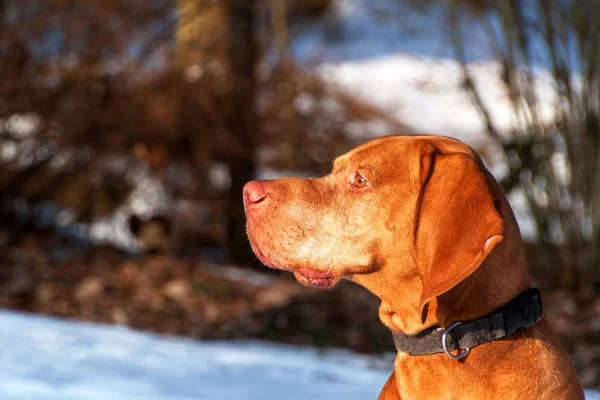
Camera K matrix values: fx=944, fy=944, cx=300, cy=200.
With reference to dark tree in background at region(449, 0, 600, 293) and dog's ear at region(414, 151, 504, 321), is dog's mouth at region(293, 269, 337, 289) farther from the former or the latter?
dark tree in background at region(449, 0, 600, 293)

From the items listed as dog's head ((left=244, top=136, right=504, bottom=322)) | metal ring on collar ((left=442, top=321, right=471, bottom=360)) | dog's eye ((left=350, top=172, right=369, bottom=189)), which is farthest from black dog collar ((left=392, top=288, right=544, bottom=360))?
dog's eye ((left=350, top=172, right=369, bottom=189))

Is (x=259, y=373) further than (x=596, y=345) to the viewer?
No

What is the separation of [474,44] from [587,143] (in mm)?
1864

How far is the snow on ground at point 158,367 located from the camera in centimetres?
468

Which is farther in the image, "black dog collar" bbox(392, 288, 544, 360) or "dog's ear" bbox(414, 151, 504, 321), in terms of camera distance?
"black dog collar" bbox(392, 288, 544, 360)

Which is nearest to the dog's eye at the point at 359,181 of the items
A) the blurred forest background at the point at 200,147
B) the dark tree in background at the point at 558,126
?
the blurred forest background at the point at 200,147

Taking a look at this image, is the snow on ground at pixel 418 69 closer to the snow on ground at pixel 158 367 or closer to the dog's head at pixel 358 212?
the snow on ground at pixel 158 367

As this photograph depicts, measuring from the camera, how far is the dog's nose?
3143 millimetres

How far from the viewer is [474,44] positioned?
9.11 metres

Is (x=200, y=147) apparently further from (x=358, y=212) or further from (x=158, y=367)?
(x=358, y=212)

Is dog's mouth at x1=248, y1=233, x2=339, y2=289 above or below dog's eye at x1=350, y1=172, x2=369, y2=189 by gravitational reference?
below

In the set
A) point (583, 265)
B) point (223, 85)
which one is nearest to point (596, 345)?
point (583, 265)

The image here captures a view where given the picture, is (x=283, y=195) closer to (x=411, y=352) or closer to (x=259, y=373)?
(x=411, y=352)

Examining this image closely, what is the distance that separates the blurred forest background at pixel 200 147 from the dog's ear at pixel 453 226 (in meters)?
4.30
